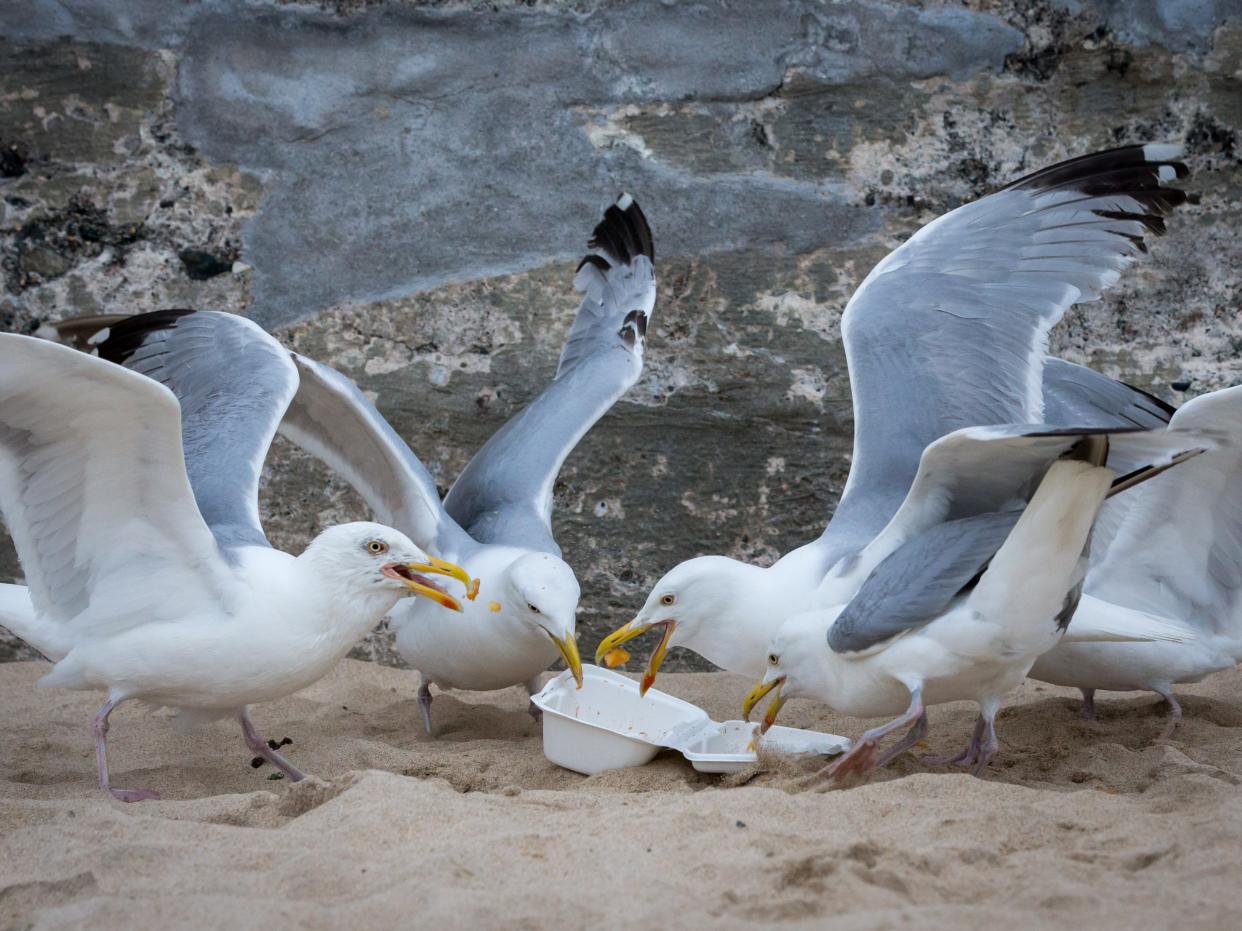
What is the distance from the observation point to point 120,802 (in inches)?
121

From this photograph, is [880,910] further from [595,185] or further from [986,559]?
[595,185]

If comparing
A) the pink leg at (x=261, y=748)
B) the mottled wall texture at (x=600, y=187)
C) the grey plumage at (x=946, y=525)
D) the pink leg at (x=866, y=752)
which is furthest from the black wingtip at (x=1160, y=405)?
the pink leg at (x=261, y=748)

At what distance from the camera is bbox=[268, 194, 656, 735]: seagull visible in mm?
3859

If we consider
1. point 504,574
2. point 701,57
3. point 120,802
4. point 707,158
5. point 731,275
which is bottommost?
point 120,802

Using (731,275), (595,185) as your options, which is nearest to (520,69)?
(595,185)

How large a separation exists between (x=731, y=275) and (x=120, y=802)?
8.86 ft

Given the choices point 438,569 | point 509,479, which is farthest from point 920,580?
point 509,479

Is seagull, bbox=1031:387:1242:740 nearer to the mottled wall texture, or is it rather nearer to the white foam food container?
the white foam food container

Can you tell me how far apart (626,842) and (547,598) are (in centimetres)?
132

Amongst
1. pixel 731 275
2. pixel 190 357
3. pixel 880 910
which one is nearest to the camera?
pixel 880 910

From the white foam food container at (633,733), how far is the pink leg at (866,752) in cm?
25

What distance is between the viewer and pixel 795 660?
11.1 ft

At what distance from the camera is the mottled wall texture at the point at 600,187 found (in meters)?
4.77

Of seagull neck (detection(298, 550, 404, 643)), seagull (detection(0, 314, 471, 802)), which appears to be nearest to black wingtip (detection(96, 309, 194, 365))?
seagull (detection(0, 314, 471, 802))
